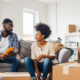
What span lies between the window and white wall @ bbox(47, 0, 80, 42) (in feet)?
2.31

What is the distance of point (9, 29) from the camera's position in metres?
2.50

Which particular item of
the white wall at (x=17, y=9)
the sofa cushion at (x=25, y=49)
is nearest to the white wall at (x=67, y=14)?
the white wall at (x=17, y=9)

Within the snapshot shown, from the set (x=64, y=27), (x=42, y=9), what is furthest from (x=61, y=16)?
(x=42, y=9)

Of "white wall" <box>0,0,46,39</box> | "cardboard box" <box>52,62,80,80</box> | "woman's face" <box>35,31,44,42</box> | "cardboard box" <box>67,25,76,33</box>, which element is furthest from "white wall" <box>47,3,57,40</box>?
"cardboard box" <box>52,62,80,80</box>

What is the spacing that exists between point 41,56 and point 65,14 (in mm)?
3499

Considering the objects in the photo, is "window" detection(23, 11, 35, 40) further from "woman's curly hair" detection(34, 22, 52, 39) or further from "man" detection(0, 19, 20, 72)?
"woman's curly hair" detection(34, 22, 52, 39)

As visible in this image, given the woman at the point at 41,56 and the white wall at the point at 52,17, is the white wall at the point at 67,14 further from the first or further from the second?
the woman at the point at 41,56

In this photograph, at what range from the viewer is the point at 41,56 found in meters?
2.13

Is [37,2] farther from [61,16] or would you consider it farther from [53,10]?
[61,16]

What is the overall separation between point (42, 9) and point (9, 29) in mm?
3366

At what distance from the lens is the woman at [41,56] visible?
2.04 m

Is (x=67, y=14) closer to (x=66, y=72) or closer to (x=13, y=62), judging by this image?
(x=13, y=62)

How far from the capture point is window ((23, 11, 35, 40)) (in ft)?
17.5

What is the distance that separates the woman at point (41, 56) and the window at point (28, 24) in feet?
9.70
